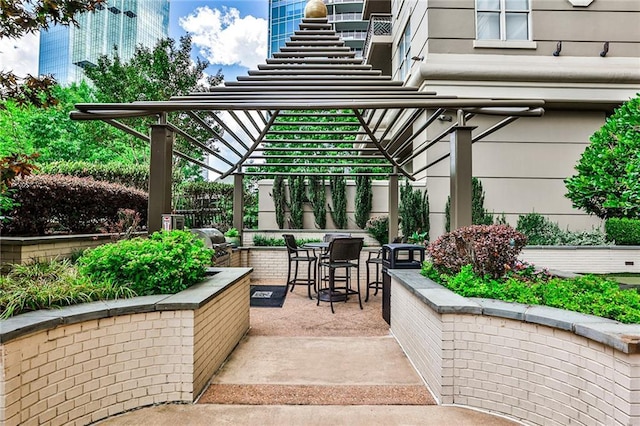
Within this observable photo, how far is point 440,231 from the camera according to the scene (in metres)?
9.65

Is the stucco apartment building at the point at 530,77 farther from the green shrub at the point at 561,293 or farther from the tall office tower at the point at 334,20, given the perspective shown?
the tall office tower at the point at 334,20

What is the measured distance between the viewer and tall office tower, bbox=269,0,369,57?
43.3 metres

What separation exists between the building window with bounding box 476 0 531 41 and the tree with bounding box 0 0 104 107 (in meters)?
9.05

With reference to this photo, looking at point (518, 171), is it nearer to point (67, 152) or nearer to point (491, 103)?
point (491, 103)

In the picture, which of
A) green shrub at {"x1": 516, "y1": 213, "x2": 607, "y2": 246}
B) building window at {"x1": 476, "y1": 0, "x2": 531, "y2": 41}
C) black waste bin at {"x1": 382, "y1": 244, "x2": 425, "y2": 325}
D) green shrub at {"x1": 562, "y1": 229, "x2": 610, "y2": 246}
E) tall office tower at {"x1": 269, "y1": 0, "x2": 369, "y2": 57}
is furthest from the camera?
tall office tower at {"x1": 269, "y1": 0, "x2": 369, "y2": 57}

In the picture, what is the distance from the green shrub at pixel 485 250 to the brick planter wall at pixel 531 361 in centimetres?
78

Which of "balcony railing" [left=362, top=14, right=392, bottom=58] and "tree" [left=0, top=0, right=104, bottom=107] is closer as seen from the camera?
"tree" [left=0, top=0, right=104, bottom=107]

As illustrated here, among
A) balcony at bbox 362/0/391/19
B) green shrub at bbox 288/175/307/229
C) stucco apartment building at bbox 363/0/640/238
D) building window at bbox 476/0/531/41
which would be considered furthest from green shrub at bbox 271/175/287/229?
balcony at bbox 362/0/391/19

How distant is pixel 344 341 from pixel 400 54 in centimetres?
1092

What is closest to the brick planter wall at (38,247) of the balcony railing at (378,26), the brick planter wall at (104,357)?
the brick planter wall at (104,357)

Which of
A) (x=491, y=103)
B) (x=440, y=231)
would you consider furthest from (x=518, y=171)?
(x=491, y=103)

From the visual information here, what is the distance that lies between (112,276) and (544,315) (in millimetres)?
3389

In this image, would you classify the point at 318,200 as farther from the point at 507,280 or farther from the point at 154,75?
the point at 154,75

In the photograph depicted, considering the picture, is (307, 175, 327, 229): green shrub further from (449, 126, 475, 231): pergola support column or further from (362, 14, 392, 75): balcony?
(362, 14, 392, 75): balcony
